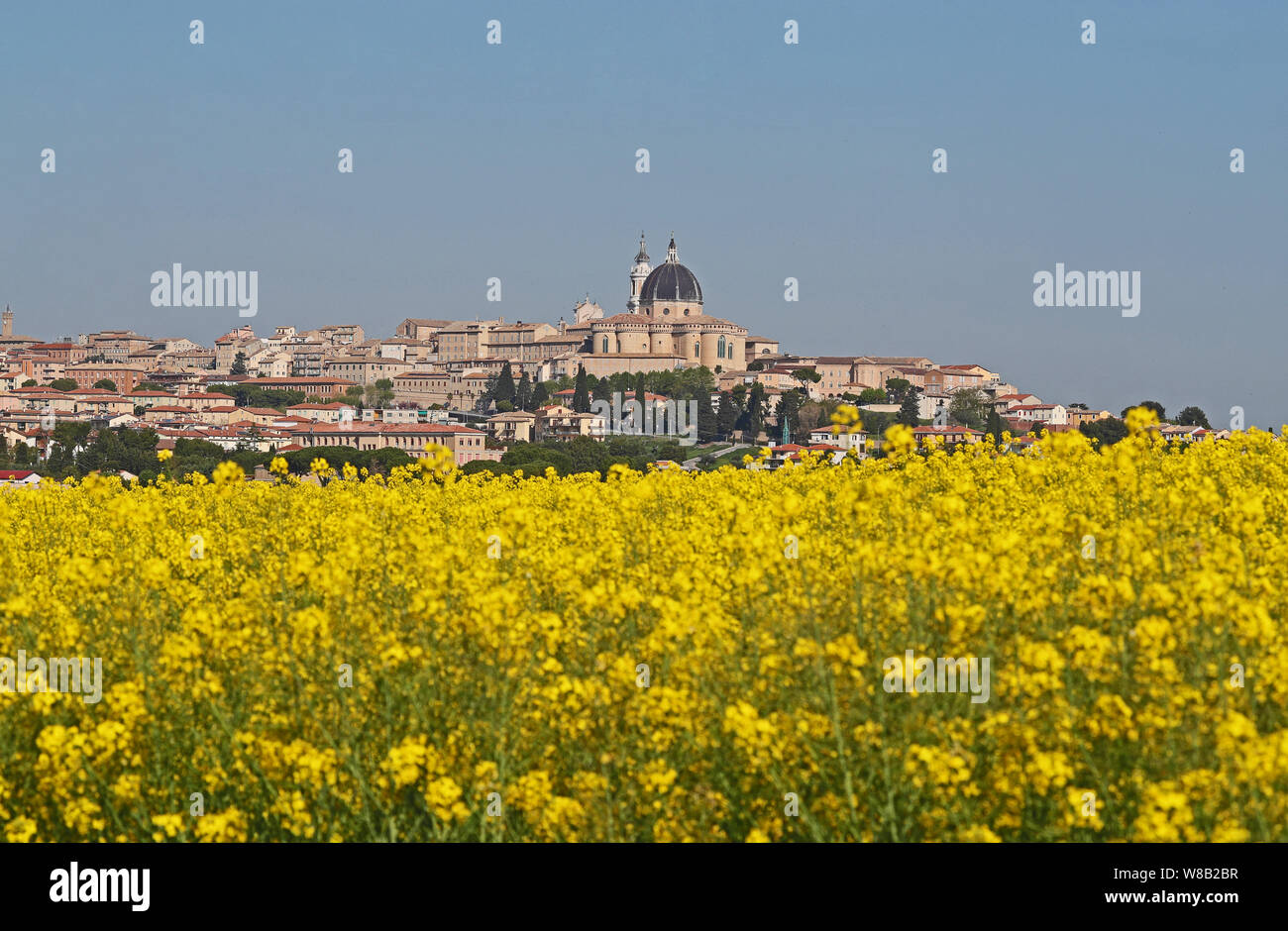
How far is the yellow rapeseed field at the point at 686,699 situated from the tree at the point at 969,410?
112m

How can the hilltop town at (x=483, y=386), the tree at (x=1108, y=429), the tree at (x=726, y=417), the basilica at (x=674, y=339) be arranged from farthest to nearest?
the basilica at (x=674, y=339) → the tree at (x=726, y=417) → the hilltop town at (x=483, y=386) → the tree at (x=1108, y=429)

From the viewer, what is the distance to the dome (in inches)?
7190

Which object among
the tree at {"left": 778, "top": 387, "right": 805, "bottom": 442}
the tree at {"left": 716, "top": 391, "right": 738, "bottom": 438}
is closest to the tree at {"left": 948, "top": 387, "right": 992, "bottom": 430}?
the tree at {"left": 778, "top": 387, "right": 805, "bottom": 442}

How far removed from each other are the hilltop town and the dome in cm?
18

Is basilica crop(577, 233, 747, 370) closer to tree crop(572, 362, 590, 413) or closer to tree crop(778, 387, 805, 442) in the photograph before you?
tree crop(572, 362, 590, 413)

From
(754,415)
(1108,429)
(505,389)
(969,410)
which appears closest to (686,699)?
(1108,429)

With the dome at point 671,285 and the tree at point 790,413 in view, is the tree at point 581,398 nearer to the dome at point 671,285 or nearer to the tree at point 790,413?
the tree at point 790,413

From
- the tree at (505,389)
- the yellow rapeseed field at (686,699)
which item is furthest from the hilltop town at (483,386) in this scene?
the yellow rapeseed field at (686,699)

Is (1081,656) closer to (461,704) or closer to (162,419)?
(461,704)

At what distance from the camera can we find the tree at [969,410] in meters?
121

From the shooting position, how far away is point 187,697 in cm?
702
